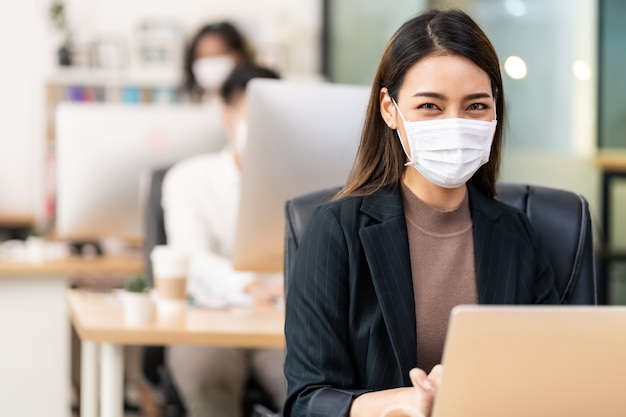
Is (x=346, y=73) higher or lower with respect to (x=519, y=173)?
higher

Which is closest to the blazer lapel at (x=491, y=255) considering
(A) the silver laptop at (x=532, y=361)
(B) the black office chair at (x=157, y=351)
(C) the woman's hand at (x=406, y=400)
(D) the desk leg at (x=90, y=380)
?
(C) the woman's hand at (x=406, y=400)

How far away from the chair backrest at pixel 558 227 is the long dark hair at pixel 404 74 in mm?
96

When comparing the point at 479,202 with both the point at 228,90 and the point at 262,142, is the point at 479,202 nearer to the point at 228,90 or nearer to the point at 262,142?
the point at 262,142

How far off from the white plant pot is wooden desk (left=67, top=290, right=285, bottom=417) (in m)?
0.02

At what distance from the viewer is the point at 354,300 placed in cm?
159

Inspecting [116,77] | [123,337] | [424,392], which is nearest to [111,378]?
[123,337]

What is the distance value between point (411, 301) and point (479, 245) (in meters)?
0.17

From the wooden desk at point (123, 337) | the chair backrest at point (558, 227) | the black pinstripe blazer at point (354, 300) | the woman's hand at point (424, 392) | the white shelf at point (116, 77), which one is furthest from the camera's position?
the white shelf at point (116, 77)

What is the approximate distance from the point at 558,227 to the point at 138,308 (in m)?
0.92

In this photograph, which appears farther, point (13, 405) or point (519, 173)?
point (519, 173)

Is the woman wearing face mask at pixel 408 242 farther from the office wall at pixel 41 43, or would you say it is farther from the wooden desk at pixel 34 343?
the office wall at pixel 41 43

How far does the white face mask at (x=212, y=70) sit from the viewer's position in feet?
15.5

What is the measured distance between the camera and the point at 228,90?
3.20m

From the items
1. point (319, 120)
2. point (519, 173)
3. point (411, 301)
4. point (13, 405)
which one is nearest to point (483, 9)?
point (519, 173)
